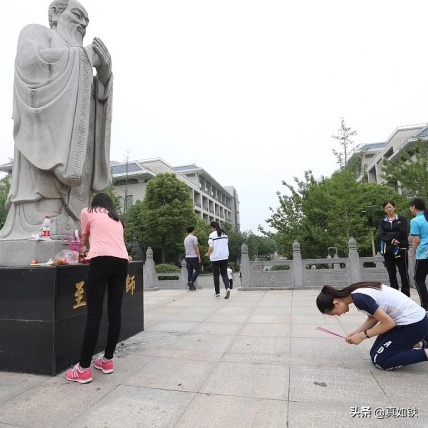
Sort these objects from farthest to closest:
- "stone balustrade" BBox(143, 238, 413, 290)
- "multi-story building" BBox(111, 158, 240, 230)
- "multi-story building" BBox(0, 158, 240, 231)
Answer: "multi-story building" BBox(111, 158, 240, 230), "multi-story building" BBox(0, 158, 240, 231), "stone balustrade" BBox(143, 238, 413, 290)

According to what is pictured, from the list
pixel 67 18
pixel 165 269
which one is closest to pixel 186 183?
pixel 165 269

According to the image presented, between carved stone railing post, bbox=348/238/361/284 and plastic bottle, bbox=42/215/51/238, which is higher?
plastic bottle, bbox=42/215/51/238

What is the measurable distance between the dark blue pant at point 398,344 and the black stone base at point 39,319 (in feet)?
8.35

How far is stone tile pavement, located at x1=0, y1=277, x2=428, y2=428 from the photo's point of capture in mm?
1747

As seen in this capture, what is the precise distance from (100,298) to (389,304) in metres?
→ 2.29

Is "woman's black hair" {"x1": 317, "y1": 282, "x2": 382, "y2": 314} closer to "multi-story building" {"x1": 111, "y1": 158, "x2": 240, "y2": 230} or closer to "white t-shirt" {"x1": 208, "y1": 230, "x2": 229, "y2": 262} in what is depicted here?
"white t-shirt" {"x1": 208, "y1": 230, "x2": 229, "y2": 262}

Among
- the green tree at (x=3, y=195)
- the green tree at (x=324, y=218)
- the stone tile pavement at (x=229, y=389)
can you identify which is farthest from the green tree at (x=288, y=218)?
the green tree at (x=3, y=195)

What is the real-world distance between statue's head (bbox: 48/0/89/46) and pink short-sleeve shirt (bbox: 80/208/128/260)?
8.22 ft

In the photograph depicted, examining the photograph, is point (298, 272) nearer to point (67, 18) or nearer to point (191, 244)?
point (191, 244)

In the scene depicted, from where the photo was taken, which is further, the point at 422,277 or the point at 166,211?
the point at 166,211

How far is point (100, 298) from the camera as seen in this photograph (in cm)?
235

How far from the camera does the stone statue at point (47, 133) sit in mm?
3166

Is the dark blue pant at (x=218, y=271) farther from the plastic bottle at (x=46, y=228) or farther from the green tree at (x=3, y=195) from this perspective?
the green tree at (x=3, y=195)

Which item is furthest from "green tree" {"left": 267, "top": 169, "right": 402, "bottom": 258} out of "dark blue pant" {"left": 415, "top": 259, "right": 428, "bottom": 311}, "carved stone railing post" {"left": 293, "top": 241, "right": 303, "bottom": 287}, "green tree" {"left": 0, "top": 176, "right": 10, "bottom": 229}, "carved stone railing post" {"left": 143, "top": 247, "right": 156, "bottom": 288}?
"green tree" {"left": 0, "top": 176, "right": 10, "bottom": 229}
